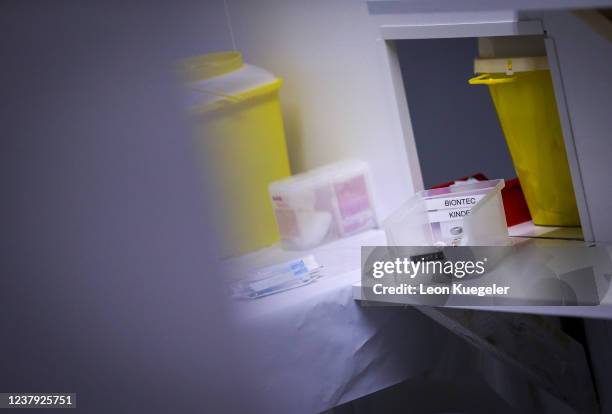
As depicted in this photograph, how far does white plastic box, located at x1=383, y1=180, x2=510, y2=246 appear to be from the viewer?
3.93 ft

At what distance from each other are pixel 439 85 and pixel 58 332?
1109mm

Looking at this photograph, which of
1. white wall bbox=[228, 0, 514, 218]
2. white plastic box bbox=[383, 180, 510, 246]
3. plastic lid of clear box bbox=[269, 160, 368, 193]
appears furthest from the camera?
plastic lid of clear box bbox=[269, 160, 368, 193]

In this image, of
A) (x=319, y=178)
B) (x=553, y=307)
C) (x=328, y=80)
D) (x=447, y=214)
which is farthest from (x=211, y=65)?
(x=553, y=307)

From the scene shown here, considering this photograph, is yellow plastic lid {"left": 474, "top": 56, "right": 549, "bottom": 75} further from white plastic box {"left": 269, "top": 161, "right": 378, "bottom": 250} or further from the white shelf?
white plastic box {"left": 269, "top": 161, "right": 378, "bottom": 250}

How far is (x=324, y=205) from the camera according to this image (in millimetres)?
1901

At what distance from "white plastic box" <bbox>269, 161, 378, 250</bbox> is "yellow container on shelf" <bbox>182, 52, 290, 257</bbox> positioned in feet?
0.34

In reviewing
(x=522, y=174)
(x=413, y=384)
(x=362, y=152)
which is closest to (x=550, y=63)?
(x=522, y=174)

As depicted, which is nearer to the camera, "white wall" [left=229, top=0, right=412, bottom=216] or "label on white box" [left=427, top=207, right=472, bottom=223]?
"label on white box" [left=427, top=207, right=472, bottom=223]

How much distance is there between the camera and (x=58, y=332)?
58 cm

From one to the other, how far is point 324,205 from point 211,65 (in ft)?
1.65

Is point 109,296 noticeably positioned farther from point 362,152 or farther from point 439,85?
point 362,152

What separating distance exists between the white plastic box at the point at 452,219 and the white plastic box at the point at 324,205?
0.53 m

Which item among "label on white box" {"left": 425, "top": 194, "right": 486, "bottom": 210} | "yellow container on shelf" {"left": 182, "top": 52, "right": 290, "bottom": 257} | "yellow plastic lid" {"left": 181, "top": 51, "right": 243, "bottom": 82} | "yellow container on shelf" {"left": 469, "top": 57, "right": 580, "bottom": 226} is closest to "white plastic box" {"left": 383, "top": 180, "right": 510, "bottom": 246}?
"label on white box" {"left": 425, "top": 194, "right": 486, "bottom": 210}

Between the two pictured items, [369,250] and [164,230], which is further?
[369,250]
